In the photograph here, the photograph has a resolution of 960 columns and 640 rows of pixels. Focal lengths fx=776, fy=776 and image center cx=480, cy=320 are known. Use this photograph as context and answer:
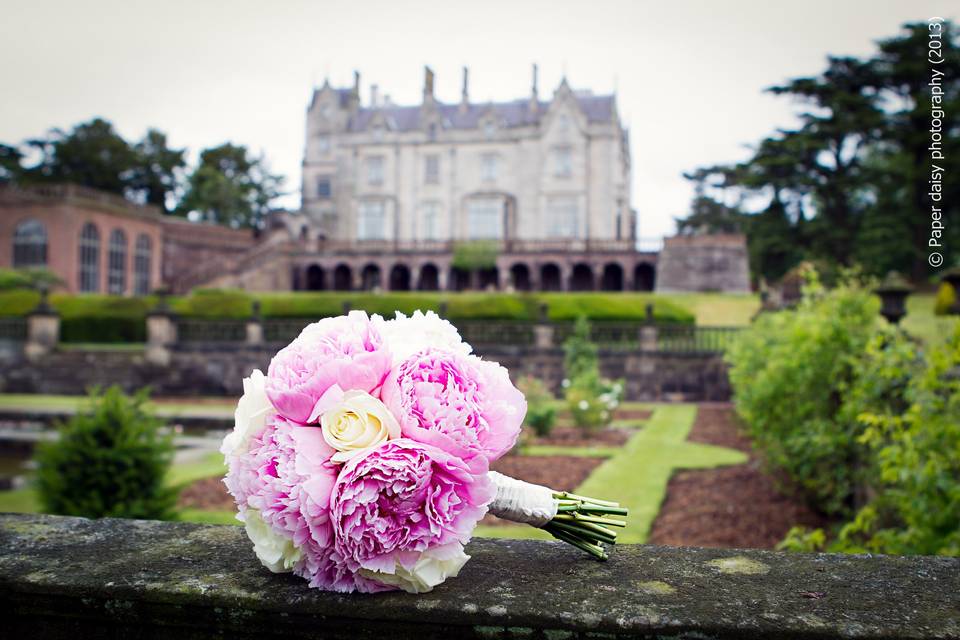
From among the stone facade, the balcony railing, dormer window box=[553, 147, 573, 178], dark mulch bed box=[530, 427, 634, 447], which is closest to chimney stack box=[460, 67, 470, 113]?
the stone facade

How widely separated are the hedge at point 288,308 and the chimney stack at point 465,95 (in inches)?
1074

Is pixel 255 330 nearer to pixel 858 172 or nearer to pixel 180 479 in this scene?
pixel 180 479

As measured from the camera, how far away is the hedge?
90.7 feet

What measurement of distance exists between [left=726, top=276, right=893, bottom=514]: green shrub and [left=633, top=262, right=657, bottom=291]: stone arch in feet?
119

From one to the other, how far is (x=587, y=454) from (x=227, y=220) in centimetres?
5504

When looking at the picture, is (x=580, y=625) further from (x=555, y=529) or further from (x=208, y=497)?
(x=208, y=497)

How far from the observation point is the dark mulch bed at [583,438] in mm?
13312

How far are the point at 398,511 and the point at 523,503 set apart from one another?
1.29ft

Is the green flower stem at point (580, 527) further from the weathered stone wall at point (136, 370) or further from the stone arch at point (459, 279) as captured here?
the stone arch at point (459, 279)

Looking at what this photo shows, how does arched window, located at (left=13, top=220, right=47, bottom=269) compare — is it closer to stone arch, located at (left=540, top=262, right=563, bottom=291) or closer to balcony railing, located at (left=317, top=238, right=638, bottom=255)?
balcony railing, located at (left=317, top=238, right=638, bottom=255)

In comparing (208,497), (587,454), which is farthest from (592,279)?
(208,497)

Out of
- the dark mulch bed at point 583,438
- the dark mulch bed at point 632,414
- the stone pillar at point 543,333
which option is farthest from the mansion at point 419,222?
the dark mulch bed at point 583,438

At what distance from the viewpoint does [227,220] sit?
202 feet

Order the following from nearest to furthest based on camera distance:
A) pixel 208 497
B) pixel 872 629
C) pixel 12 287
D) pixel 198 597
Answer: pixel 872 629 → pixel 198 597 → pixel 208 497 → pixel 12 287
